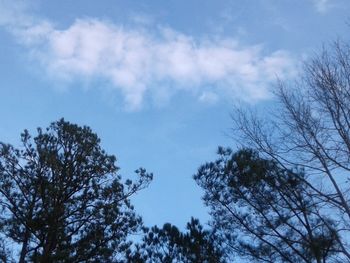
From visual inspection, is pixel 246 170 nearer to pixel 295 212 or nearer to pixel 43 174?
pixel 295 212

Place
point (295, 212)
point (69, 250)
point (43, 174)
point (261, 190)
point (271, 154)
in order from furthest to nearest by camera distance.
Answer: point (43, 174) → point (69, 250) → point (261, 190) → point (295, 212) → point (271, 154)

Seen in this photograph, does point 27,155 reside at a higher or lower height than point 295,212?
higher

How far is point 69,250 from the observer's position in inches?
543

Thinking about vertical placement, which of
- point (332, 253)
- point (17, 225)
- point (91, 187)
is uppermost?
point (91, 187)

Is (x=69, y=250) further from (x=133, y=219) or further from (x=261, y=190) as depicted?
(x=261, y=190)

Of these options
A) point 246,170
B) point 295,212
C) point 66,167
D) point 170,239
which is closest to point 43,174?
point 66,167

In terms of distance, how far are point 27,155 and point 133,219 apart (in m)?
3.37

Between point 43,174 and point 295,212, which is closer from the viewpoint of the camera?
point 295,212

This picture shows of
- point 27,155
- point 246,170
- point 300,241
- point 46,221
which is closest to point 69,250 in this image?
point 46,221

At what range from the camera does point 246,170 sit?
13.2 meters

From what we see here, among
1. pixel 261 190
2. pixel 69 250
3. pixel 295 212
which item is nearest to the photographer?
pixel 295 212

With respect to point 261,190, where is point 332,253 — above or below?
below

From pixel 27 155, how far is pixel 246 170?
601cm

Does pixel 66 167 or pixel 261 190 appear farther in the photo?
pixel 66 167
